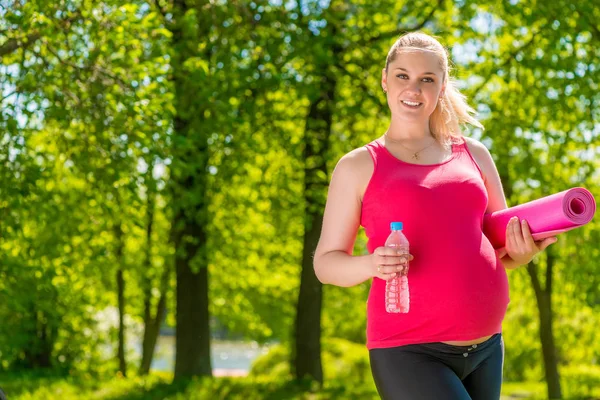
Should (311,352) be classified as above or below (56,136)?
below

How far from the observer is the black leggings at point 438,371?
297cm

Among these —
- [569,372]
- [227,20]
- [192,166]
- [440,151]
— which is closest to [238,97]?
[227,20]

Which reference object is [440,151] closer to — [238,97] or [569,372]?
[238,97]

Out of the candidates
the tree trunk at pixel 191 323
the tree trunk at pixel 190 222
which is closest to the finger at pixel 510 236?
the tree trunk at pixel 190 222

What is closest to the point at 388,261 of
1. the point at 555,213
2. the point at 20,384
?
the point at 555,213

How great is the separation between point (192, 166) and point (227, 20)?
2.88 metres

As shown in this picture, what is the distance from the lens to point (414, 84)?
3.24 metres

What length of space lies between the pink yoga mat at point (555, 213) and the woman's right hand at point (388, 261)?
507mm

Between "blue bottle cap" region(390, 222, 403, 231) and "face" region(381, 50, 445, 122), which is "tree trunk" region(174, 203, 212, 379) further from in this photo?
"blue bottle cap" region(390, 222, 403, 231)

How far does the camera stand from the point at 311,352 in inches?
555

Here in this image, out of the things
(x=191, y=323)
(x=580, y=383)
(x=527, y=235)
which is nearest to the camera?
(x=527, y=235)

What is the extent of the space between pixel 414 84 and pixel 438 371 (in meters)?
1.01

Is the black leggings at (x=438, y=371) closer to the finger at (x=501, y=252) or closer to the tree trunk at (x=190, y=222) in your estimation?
the finger at (x=501, y=252)

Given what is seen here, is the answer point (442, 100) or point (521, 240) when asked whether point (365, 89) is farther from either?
point (521, 240)
